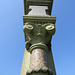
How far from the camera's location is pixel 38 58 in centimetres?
321

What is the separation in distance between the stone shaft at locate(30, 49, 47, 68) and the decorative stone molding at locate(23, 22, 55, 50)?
0.31 m

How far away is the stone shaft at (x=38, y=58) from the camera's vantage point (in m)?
3.05

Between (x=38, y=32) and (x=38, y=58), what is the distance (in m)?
0.83

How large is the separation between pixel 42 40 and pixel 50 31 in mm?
331

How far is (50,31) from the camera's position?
149 inches

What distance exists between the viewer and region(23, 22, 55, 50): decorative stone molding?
373 centimetres

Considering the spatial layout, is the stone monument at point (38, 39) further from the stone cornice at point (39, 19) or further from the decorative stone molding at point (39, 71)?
the decorative stone molding at point (39, 71)

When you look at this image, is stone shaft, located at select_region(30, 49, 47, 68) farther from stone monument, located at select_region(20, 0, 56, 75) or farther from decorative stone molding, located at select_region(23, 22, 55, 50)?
decorative stone molding, located at select_region(23, 22, 55, 50)

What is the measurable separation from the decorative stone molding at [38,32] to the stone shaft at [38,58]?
313mm

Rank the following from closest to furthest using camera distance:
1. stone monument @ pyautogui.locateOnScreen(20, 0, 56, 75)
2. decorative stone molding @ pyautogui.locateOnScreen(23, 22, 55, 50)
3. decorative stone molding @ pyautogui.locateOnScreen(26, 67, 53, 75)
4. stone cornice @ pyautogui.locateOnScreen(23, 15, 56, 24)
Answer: decorative stone molding @ pyautogui.locateOnScreen(26, 67, 53, 75) → stone monument @ pyautogui.locateOnScreen(20, 0, 56, 75) → decorative stone molding @ pyautogui.locateOnScreen(23, 22, 55, 50) → stone cornice @ pyautogui.locateOnScreen(23, 15, 56, 24)

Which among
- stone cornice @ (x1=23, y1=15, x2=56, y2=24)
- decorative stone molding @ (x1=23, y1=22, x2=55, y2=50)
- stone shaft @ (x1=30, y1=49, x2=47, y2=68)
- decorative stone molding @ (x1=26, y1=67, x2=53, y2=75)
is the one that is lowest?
decorative stone molding @ (x1=26, y1=67, x2=53, y2=75)

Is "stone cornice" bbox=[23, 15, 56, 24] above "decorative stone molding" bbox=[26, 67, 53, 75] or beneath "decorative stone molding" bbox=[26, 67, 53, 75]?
above

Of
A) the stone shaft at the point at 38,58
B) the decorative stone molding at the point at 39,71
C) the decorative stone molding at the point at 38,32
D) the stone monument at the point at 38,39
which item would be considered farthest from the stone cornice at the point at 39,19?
the decorative stone molding at the point at 39,71

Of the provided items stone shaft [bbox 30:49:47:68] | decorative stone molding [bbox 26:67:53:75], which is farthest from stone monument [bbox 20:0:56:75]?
decorative stone molding [bbox 26:67:53:75]
